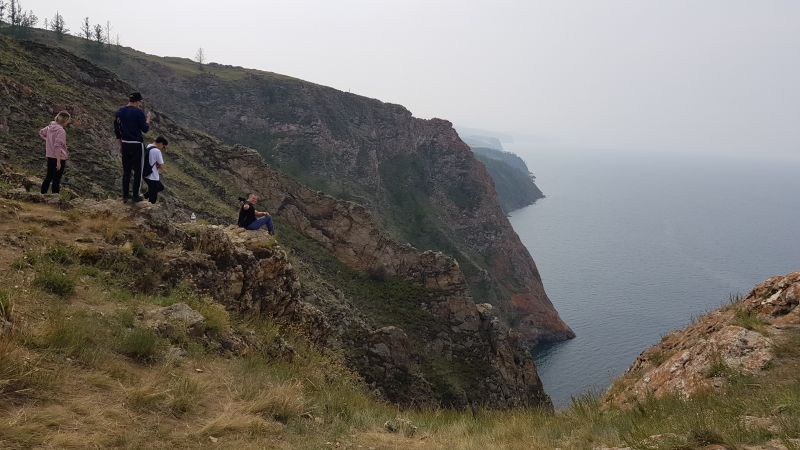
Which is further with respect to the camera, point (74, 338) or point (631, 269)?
point (631, 269)

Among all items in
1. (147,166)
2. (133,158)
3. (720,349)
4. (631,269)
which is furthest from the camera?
(631,269)

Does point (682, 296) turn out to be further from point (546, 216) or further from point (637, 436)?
point (637, 436)

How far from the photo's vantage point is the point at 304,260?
34812mm

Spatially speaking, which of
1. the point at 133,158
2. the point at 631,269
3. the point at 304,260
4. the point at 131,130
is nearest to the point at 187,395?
the point at 133,158

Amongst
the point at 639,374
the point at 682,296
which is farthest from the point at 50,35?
the point at 682,296

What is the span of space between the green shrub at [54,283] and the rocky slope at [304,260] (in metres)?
3.38

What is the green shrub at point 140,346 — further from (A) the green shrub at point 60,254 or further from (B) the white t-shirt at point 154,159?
(B) the white t-shirt at point 154,159

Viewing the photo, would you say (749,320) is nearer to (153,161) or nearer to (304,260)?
(153,161)

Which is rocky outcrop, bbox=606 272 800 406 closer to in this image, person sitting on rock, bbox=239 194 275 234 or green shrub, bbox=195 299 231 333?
green shrub, bbox=195 299 231 333

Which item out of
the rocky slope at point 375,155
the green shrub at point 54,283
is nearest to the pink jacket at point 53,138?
the green shrub at point 54,283

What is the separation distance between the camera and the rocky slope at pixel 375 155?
7588 cm

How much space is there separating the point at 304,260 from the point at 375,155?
59.4 meters

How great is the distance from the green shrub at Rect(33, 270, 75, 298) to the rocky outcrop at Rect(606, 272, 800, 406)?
11.1m

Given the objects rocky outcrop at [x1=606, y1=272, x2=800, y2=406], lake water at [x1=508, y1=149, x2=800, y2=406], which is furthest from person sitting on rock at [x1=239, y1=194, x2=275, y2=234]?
lake water at [x1=508, y1=149, x2=800, y2=406]
